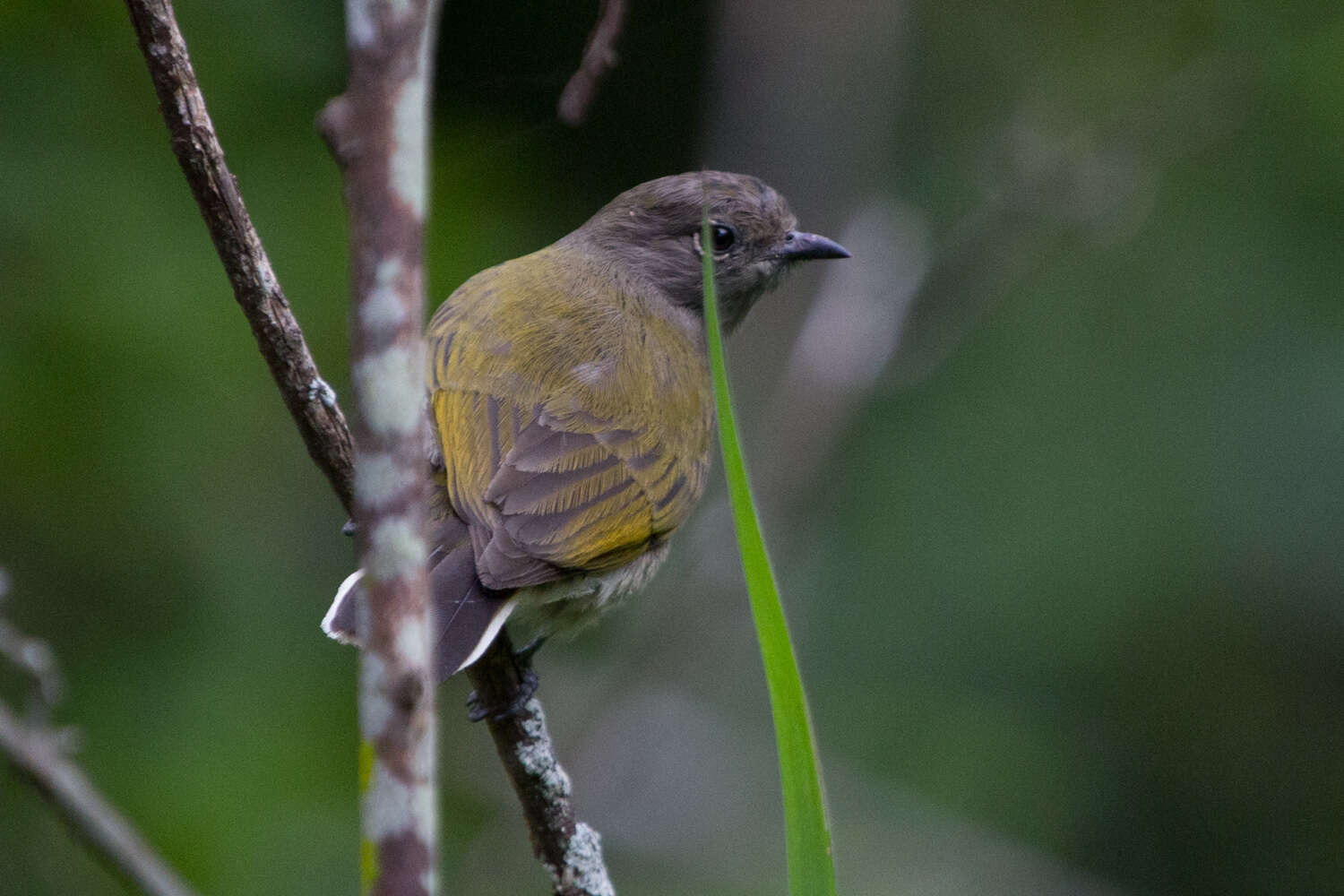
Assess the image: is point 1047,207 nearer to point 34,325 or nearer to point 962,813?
point 962,813

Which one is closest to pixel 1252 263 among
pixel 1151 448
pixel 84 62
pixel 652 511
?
pixel 1151 448

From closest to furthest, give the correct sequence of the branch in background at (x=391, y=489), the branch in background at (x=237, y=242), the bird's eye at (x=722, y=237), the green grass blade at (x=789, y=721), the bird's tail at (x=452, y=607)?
the branch in background at (x=391, y=489) → the green grass blade at (x=789, y=721) → the branch in background at (x=237, y=242) → the bird's tail at (x=452, y=607) → the bird's eye at (x=722, y=237)

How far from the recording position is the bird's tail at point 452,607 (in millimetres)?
2385

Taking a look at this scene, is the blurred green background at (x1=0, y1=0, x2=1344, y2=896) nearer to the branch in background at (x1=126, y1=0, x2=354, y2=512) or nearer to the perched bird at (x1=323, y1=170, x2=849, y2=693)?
the perched bird at (x1=323, y1=170, x2=849, y2=693)

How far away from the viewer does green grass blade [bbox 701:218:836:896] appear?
1.53 metres

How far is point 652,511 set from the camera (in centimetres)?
330

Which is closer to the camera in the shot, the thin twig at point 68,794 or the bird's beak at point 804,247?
the thin twig at point 68,794

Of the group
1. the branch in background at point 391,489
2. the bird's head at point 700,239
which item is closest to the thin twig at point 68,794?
the branch in background at point 391,489

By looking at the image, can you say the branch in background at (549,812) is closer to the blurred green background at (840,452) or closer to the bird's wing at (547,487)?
the bird's wing at (547,487)

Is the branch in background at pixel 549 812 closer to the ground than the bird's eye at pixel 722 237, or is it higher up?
closer to the ground

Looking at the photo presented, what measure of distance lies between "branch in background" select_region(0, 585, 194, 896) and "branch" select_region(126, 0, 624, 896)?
60 cm

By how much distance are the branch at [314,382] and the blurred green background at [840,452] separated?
1.72 meters

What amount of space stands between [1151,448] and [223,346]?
3.30m

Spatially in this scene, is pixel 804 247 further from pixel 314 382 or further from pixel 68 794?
pixel 68 794
